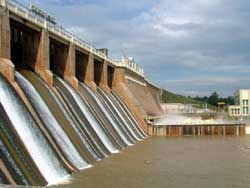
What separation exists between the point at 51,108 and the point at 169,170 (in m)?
7.56

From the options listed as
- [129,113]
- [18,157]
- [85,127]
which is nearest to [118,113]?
[129,113]

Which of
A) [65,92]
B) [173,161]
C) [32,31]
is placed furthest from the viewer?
[65,92]

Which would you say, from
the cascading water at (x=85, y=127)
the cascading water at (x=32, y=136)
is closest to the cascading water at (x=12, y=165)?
the cascading water at (x=32, y=136)

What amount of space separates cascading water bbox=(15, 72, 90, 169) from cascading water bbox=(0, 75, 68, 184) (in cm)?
196

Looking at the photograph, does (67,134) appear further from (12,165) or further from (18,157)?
(12,165)

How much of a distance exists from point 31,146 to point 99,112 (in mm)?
17584

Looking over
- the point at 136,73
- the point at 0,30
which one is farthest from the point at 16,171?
the point at 136,73

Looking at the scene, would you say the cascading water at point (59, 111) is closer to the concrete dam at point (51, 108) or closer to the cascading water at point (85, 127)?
the concrete dam at point (51, 108)

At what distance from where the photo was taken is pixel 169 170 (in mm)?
22953

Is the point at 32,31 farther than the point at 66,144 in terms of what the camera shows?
Yes

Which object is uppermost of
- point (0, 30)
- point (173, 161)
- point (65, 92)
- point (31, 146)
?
point (0, 30)

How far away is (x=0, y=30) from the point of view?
75.5 feet

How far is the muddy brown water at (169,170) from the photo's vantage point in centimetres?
1903

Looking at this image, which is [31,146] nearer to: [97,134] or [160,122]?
[97,134]
